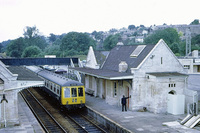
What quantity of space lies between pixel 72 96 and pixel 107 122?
4.40 m

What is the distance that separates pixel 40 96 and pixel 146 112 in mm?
16067

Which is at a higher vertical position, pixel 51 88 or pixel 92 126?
pixel 51 88

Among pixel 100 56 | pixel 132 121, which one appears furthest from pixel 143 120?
pixel 100 56

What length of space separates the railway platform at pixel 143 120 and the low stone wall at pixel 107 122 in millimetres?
263

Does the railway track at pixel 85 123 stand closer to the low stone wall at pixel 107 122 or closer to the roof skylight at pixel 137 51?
the low stone wall at pixel 107 122

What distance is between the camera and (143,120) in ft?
60.1

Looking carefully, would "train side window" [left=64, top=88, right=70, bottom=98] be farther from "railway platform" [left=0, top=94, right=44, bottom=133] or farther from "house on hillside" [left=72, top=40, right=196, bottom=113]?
"railway platform" [left=0, top=94, right=44, bottom=133]

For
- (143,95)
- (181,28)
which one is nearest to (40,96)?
(143,95)

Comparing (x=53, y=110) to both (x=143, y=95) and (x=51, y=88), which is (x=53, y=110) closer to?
(x=51, y=88)

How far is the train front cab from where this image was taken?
21.4 metres

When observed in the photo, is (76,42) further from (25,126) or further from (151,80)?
(25,126)

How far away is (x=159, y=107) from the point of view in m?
20.2

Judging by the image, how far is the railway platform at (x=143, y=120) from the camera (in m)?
16.0

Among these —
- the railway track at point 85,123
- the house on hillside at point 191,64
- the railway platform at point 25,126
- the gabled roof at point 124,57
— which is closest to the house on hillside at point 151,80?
the gabled roof at point 124,57
